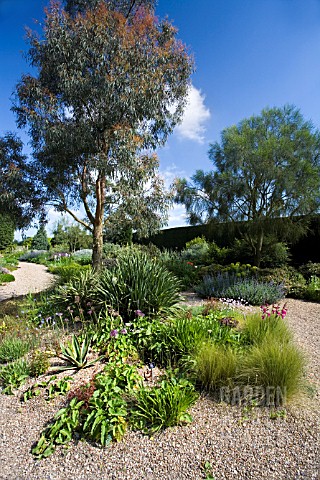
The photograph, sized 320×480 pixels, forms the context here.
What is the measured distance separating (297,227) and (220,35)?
16.5 feet

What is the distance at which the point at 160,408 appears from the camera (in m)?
2.12

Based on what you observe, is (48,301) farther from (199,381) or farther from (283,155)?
(283,155)

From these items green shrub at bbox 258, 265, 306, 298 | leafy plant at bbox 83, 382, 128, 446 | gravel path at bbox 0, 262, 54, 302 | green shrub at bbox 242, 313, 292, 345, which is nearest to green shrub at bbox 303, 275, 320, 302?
green shrub at bbox 258, 265, 306, 298

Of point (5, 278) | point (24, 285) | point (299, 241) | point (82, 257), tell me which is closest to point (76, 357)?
point (24, 285)

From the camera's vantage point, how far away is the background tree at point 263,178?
21.6 feet

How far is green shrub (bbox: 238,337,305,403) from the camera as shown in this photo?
7.95 feet

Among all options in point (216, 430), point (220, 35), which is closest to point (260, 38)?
point (220, 35)

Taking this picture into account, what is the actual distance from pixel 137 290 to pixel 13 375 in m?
1.73

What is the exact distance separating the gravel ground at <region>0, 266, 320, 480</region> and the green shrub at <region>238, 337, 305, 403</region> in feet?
0.50

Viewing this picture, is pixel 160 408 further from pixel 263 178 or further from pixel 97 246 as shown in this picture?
pixel 263 178

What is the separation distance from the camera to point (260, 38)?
461cm

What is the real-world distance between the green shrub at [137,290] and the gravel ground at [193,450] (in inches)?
64.0

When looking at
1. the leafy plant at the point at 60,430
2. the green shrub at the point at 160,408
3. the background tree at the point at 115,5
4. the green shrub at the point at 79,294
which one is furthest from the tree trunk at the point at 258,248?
the leafy plant at the point at 60,430

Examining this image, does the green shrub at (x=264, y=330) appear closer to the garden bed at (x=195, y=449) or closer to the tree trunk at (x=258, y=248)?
the garden bed at (x=195, y=449)
